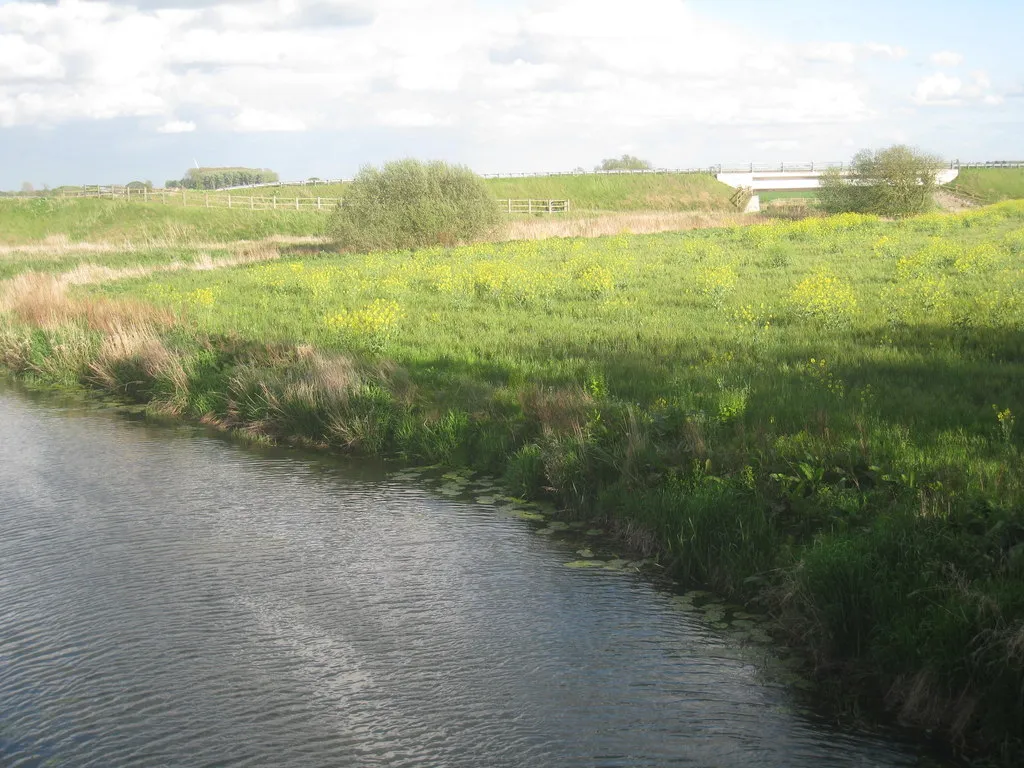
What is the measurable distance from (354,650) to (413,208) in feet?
114

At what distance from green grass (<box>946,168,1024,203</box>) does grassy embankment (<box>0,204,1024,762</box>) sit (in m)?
→ 67.3

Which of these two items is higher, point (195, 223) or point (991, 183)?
point (991, 183)

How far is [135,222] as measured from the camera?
66.7m

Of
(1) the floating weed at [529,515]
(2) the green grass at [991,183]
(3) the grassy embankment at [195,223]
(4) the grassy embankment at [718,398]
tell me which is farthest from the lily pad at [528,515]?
(2) the green grass at [991,183]

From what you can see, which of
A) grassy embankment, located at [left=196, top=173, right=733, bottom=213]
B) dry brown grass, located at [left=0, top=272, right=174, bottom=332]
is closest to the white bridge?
grassy embankment, located at [left=196, top=173, right=733, bottom=213]

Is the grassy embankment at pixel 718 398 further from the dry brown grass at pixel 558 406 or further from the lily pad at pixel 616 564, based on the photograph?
the lily pad at pixel 616 564

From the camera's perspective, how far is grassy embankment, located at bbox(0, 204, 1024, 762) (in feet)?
22.5

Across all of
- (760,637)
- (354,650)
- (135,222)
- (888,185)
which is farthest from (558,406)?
(135,222)

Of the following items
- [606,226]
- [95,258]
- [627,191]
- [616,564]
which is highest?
[627,191]

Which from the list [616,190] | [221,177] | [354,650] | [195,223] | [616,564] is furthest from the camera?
[221,177]

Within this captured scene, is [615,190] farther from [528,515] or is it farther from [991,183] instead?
[528,515]

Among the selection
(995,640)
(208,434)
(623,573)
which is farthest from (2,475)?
(995,640)

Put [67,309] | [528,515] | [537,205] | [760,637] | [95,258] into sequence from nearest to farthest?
[760,637]
[528,515]
[67,309]
[95,258]
[537,205]

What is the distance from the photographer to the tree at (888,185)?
174 ft
